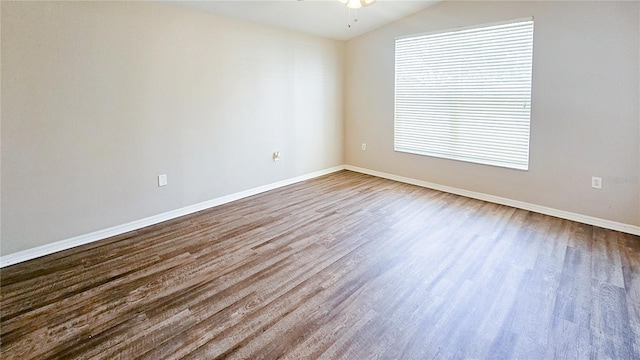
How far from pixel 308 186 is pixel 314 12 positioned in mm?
2306

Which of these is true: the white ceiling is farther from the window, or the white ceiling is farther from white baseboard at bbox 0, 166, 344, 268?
white baseboard at bbox 0, 166, 344, 268

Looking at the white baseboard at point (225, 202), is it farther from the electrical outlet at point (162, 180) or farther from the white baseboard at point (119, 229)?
the electrical outlet at point (162, 180)

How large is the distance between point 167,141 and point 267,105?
1439 millimetres

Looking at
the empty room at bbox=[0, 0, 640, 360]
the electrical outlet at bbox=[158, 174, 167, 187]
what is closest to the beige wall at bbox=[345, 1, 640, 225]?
the empty room at bbox=[0, 0, 640, 360]

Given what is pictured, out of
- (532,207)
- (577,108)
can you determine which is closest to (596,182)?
(532,207)

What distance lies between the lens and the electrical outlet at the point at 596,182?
3.28 m

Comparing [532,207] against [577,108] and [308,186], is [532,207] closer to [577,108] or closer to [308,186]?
[577,108]

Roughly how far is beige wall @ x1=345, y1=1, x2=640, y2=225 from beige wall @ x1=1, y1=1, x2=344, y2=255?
99.6 inches

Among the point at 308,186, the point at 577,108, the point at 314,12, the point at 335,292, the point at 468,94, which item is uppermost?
the point at 314,12

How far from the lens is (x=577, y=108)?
10.9ft

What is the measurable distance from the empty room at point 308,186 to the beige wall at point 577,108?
0.06 ft

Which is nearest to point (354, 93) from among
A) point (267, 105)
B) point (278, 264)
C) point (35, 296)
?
point (267, 105)

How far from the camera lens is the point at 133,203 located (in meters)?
3.33

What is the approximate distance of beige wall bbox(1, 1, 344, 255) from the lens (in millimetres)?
2619
